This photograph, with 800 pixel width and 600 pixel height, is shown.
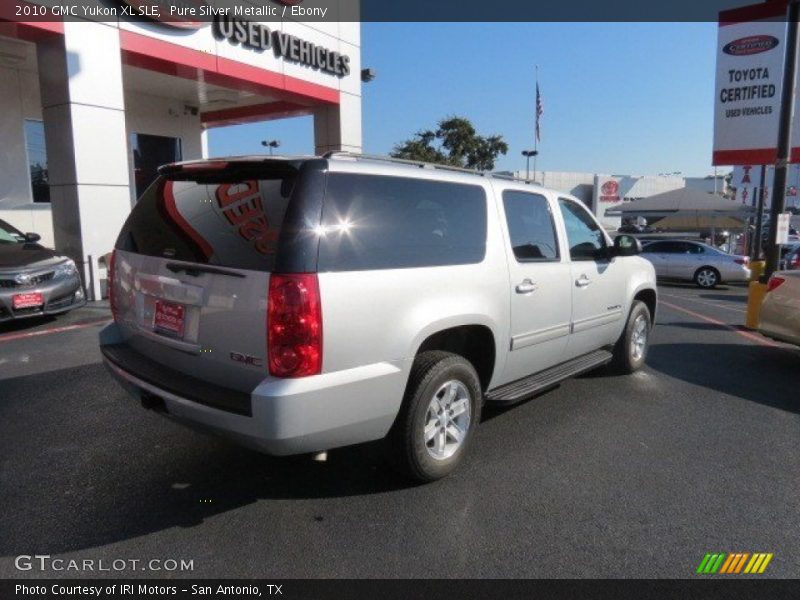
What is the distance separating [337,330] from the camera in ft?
9.10

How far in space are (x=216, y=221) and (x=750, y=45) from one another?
11.6 m

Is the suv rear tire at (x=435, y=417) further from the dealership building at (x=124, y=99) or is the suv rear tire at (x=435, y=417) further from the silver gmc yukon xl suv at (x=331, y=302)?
the dealership building at (x=124, y=99)

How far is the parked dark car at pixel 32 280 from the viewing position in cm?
705

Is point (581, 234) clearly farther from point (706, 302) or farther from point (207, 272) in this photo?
point (706, 302)

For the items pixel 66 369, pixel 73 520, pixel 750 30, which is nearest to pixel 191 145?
pixel 66 369

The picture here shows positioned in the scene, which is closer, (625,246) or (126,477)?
(126,477)

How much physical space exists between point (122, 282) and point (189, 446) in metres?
1.15

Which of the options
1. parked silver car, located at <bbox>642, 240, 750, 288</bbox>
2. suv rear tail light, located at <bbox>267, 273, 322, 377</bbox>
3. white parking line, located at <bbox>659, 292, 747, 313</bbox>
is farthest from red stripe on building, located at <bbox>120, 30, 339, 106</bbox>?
parked silver car, located at <bbox>642, 240, 750, 288</bbox>

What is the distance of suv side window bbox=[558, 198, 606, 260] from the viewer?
4727 millimetres

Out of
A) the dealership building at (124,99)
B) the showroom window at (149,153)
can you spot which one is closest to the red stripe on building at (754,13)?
the dealership building at (124,99)

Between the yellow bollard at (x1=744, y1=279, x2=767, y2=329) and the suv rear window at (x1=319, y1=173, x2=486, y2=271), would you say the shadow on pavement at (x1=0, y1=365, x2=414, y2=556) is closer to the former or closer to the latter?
the suv rear window at (x1=319, y1=173, x2=486, y2=271)

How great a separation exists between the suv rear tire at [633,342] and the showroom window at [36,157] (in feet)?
40.8

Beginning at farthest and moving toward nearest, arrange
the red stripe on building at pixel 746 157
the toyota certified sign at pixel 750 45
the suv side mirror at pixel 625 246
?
the red stripe on building at pixel 746 157 < the toyota certified sign at pixel 750 45 < the suv side mirror at pixel 625 246

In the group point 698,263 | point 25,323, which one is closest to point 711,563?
point 25,323
